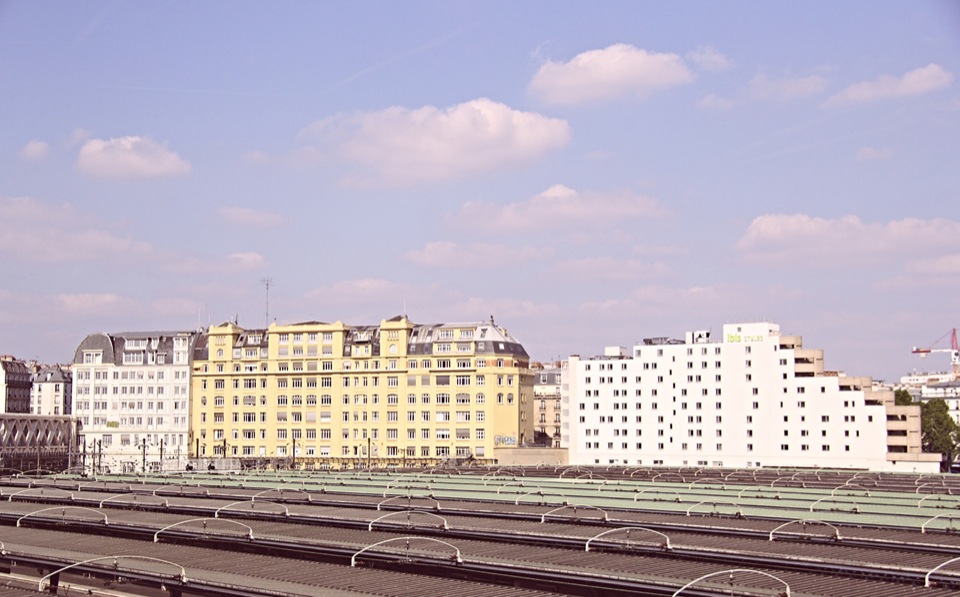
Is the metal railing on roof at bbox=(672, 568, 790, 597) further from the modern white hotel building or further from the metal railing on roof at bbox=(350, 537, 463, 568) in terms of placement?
the modern white hotel building

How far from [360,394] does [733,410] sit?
5613 centimetres

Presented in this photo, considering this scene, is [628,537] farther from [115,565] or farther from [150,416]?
[150,416]

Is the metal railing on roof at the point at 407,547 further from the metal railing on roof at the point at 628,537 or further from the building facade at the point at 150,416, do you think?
the building facade at the point at 150,416

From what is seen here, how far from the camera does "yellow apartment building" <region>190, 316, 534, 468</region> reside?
17988 cm

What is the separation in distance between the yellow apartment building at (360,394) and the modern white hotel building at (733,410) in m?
13.4

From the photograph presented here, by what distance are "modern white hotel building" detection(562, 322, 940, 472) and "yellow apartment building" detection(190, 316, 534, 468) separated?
527 inches

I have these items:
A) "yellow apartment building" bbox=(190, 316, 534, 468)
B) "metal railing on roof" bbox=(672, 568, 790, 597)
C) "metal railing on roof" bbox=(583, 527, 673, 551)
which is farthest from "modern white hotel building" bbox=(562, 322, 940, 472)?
"metal railing on roof" bbox=(672, 568, 790, 597)

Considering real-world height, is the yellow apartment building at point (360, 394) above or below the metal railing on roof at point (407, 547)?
above

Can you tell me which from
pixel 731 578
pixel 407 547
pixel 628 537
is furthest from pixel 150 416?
pixel 731 578

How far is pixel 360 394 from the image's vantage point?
186 meters

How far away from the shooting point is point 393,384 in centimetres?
18462

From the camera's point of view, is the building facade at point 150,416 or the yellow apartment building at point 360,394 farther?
the building facade at point 150,416

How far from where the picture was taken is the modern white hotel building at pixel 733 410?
164m

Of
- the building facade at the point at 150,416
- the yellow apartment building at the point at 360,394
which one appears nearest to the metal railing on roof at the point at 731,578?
the yellow apartment building at the point at 360,394
